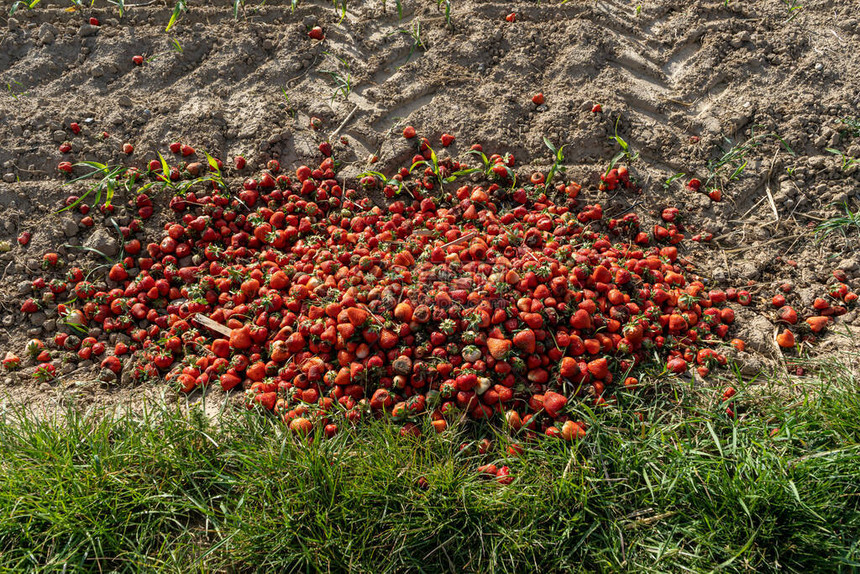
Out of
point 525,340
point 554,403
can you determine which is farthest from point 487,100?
point 554,403

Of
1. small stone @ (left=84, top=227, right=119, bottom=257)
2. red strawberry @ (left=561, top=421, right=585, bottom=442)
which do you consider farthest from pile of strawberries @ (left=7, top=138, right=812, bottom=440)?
small stone @ (left=84, top=227, right=119, bottom=257)

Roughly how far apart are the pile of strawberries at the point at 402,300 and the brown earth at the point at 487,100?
23 cm

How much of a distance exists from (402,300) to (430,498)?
1.08 m

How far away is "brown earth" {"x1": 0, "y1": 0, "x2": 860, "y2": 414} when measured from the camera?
3.80m

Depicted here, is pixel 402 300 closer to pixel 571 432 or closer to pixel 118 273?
pixel 571 432

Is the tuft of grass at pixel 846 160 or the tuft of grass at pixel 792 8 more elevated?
the tuft of grass at pixel 792 8

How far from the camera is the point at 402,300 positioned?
10.2 feet

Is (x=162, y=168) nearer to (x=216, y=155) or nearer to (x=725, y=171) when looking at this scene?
(x=216, y=155)

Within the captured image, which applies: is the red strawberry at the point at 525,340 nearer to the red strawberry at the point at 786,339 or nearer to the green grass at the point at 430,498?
the green grass at the point at 430,498

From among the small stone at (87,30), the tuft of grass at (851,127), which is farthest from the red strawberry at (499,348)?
the small stone at (87,30)

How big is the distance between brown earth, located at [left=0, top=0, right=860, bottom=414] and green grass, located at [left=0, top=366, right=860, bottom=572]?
3.67 ft

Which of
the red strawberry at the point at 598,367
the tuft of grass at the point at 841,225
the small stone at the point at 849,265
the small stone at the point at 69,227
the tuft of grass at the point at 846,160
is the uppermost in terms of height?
the tuft of grass at the point at 846,160

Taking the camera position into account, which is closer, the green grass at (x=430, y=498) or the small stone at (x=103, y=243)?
the green grass at (x=430, y=498)

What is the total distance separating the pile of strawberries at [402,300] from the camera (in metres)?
2.96
